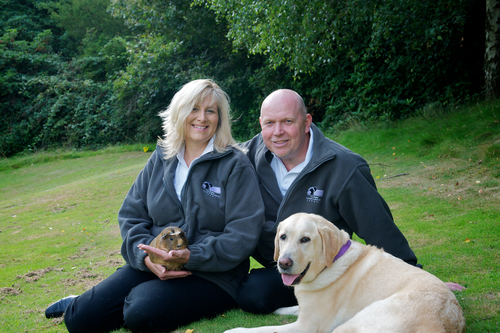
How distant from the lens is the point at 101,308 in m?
3.77

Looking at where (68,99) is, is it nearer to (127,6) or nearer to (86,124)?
(86,124)

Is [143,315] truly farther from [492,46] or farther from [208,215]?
[492,46]

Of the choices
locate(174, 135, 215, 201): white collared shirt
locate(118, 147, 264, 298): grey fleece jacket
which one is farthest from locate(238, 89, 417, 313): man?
locate(174, 135, 215, 201): white collared shirt

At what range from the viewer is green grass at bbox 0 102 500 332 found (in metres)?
4.31

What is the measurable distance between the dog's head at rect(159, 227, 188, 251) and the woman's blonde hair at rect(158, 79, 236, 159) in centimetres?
93

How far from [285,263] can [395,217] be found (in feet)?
14.8

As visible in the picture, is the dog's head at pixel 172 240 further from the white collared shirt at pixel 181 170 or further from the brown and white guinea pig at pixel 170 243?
the white collared shirt at pixel 181 170

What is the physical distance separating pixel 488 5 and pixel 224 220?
1077 centimetres

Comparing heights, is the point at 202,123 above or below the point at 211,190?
above

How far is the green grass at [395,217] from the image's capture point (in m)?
4.31

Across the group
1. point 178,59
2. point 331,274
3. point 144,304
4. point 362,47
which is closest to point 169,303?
point 144,304

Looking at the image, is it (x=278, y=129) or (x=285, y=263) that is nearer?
(x=285, y=263)

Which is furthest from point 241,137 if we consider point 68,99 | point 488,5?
point 488,5

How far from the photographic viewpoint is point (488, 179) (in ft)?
25.8
